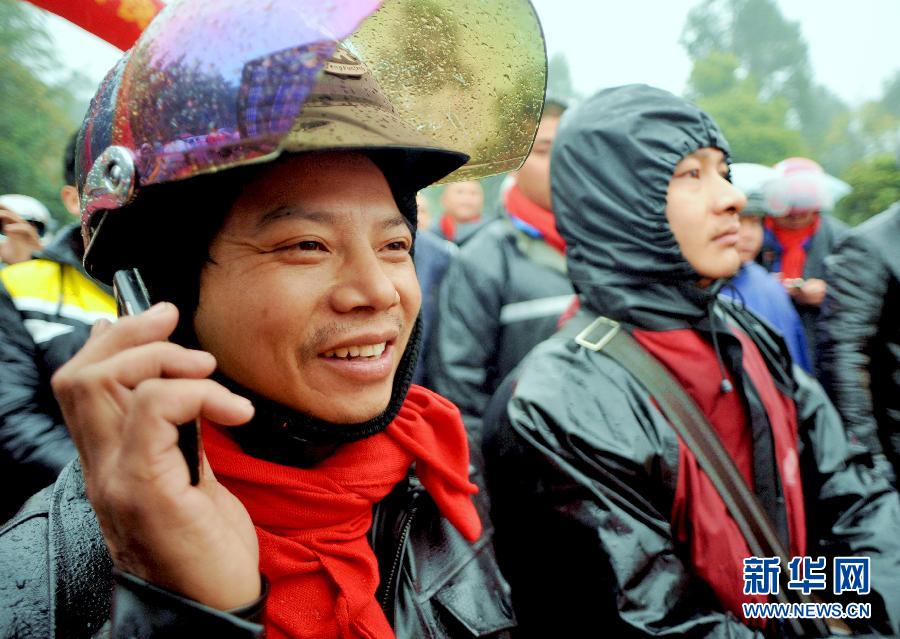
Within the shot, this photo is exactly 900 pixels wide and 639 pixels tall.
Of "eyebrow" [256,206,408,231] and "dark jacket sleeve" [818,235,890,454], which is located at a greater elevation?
"eyebrow" [256,206,408,231]

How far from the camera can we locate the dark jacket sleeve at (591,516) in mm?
1729

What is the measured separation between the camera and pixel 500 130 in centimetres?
175

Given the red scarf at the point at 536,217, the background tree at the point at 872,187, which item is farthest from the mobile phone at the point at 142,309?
the background tree at the point at 872,187

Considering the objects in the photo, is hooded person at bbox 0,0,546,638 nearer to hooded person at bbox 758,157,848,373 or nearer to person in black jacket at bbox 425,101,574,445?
person in black jacket at bbox 425,101,574,445

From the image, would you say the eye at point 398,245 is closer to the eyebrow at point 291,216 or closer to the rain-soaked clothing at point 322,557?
the eyebrow at point 291,216

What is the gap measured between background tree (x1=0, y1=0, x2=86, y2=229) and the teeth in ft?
72.3

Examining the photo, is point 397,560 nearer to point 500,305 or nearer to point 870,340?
point 500,305

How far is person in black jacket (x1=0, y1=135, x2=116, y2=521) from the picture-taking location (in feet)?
7.15

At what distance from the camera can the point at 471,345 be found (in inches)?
139

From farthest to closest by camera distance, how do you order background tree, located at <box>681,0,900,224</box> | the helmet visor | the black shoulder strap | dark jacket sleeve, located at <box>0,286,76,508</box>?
background tree, located at <box>681,0,900,224</box> → dark jacket sleeve, located at <box>0,286,76,508</box> → the black shoulder strap → the helmet visor

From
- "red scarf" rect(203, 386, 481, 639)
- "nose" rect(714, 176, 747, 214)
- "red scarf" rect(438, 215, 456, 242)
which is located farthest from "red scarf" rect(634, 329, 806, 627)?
"red scarf" rect(438, 215, 456, 242)

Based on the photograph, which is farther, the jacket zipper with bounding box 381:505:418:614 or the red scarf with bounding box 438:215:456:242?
the red scarf with bounding box 438:215:456:242

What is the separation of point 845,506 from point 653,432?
886 mm

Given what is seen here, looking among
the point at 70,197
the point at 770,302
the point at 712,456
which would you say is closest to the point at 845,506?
the point at 712,456
